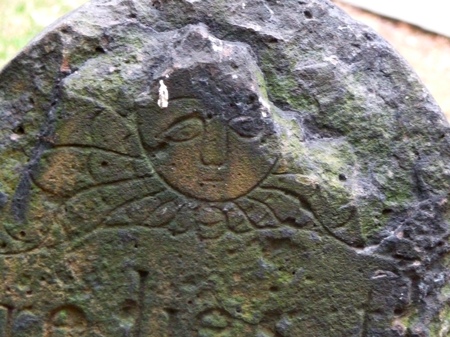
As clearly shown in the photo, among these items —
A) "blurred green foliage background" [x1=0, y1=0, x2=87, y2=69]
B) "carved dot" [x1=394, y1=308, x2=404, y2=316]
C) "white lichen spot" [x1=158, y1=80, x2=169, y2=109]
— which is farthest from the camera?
"blurred green foliage background" [x1=0, y1=0, x2=87, y2=69]

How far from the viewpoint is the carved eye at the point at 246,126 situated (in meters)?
2.33

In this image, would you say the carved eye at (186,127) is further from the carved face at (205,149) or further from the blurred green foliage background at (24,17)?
the blurred green foliage background at (24,17)

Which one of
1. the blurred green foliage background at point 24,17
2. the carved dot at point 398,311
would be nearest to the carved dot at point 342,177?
the carved dot at point 398,311

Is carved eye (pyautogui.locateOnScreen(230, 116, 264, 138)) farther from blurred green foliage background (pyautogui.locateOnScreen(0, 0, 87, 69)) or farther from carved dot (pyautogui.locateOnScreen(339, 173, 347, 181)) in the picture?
blurred green foliage background (pyautogui.locateOnScreen(0, 0, 87, 69))

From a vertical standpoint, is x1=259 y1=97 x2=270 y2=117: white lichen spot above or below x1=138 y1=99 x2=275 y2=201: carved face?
above

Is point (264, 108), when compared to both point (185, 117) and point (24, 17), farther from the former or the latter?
point (24, 17)

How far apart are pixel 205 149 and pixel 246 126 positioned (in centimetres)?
10

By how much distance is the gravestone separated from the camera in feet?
7.68

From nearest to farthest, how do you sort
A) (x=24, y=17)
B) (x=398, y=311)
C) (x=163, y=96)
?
(x=163, y=96) < (x=398, y=311) < (x=24, y=17)

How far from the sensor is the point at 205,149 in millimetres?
2342

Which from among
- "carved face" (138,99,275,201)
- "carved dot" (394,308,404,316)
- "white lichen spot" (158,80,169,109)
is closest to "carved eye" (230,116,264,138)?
"carved face" (138,99,275,201)

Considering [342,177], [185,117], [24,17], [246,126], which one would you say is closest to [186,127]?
[185,117]

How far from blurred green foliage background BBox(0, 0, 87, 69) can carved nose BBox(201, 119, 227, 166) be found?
9.53 feet

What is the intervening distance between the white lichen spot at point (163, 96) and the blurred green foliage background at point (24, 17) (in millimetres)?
2879
